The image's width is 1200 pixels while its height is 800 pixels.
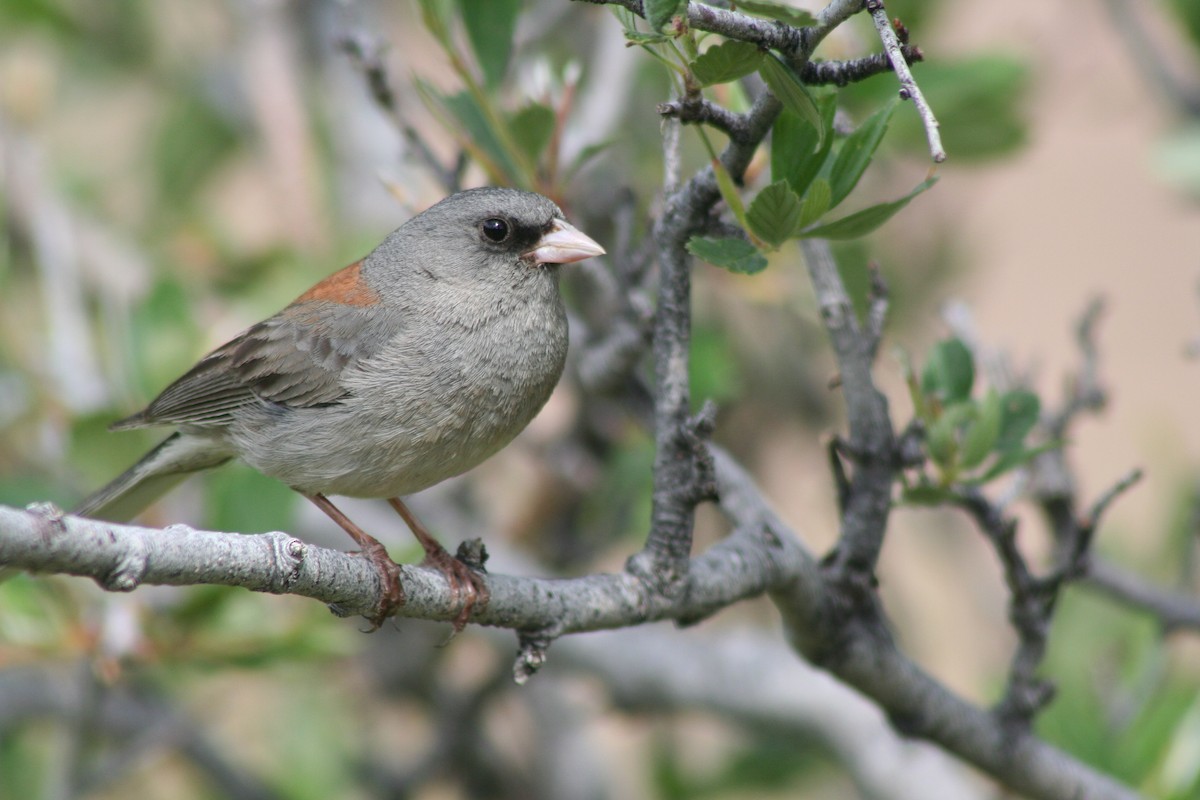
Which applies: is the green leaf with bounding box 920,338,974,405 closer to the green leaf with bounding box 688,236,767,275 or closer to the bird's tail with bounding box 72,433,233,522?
the green leaf with bounding box 688,236,767,275

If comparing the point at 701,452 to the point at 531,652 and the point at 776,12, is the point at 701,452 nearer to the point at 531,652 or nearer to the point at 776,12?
the point at 531,652

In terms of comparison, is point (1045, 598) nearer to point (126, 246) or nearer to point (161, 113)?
point (126, 246)

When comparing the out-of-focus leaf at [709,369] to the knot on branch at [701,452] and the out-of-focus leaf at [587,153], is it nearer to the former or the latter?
the out-of-focus leaf at [587,153]

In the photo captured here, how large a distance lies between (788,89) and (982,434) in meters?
0.82

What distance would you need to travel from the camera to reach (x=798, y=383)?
15.3 feet

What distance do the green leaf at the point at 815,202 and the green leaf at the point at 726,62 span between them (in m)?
0.19

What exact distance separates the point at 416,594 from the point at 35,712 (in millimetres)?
2290

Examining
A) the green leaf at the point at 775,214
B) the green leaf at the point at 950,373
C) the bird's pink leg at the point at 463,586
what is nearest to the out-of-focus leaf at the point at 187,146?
the bird's pink leg at the point at 463,586

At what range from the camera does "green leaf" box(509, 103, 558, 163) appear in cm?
248

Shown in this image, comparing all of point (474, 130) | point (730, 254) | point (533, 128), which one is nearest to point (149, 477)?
point (474, 130)

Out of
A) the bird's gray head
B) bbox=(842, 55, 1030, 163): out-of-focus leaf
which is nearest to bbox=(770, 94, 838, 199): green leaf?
the bird's gray head

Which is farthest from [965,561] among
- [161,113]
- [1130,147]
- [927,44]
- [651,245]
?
[161,113]

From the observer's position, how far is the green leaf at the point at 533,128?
248 centimetres

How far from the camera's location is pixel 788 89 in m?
1.65
